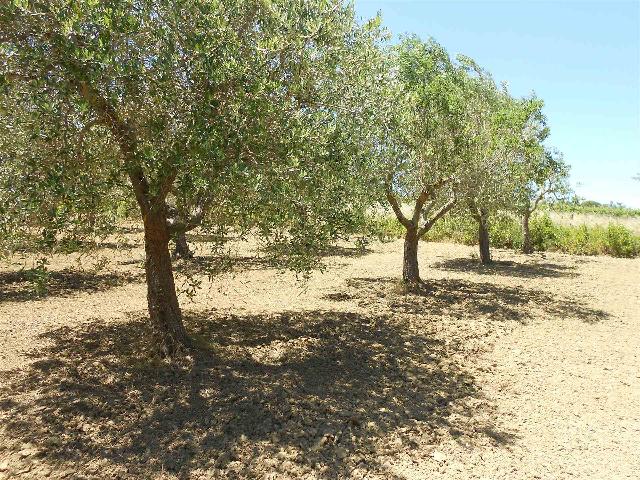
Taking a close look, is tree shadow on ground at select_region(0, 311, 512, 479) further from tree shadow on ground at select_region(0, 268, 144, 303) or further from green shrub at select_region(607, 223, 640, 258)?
green shrub at select_region(607, 223, 640, 258)

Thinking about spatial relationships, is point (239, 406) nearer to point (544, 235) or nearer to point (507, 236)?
point (507, 236)

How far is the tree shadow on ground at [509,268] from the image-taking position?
23266 mm

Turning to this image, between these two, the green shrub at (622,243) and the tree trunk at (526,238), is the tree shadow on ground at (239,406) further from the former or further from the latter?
the green shrub at (622,243)

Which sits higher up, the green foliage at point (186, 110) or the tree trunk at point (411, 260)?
the green foliage at point (186, 110)

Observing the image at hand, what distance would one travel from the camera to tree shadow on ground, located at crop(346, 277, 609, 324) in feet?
50.0

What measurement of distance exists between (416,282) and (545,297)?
16.0ft

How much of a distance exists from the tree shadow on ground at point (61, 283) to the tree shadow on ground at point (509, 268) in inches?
606

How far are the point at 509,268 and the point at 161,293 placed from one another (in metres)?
20.0

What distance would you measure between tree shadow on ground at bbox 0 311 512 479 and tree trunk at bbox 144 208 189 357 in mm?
483

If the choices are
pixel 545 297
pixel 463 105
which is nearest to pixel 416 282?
pixel 545 297

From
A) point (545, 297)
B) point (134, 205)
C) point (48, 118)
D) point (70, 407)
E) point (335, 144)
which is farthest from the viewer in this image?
point (545, 297)

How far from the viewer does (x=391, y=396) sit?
8977 mm

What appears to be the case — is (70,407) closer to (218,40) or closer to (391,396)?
(391,396)

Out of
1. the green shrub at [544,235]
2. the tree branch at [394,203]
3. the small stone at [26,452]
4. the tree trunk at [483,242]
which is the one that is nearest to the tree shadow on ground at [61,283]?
the small stone at [26,452]
